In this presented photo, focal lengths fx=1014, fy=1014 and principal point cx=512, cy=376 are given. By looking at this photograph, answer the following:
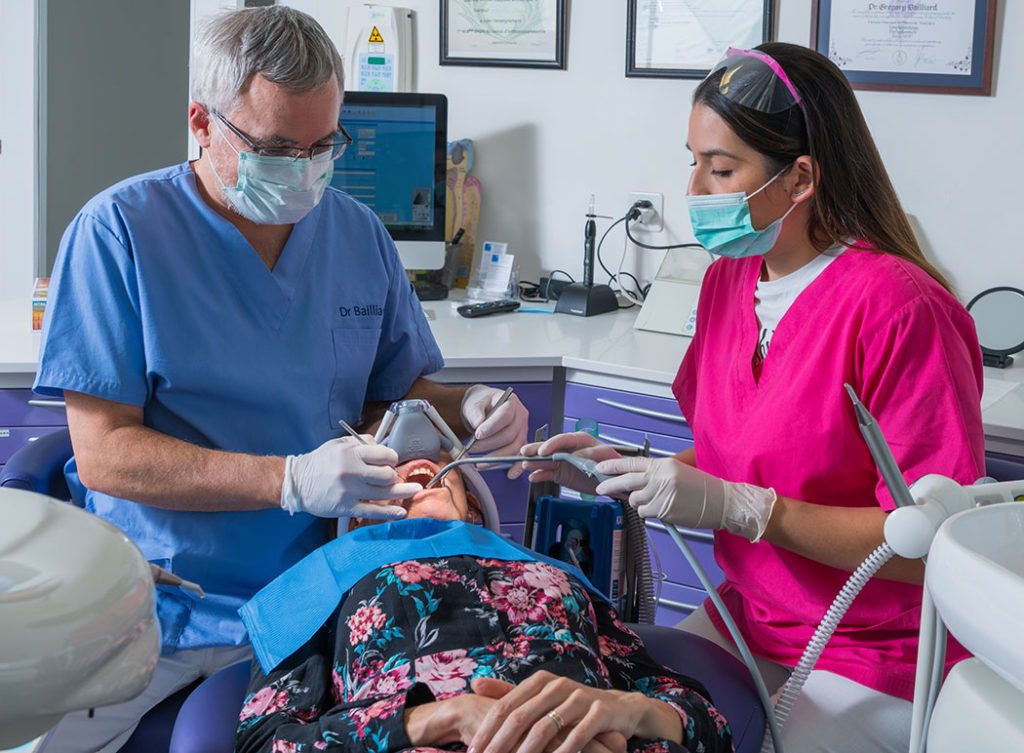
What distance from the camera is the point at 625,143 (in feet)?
10.1

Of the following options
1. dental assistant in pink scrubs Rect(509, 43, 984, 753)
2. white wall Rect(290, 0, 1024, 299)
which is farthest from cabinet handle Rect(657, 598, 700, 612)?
white wall Rect(290, 0, 1024, 299)

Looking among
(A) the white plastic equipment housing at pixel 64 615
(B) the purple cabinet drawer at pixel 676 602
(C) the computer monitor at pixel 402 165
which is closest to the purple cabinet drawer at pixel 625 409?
(B) the purple cabinet drawer at pixel 676 602

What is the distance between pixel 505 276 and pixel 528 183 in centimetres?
35

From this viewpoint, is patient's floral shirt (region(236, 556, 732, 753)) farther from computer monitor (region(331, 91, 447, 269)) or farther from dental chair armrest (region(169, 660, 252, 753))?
computer monitor (region(331, 91, 447, 269))

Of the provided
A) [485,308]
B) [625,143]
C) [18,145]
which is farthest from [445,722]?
[18,145]

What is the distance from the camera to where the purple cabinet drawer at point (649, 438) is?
7.73 ft

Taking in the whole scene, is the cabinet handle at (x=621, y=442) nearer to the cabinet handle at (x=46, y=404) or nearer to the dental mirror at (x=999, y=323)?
the dental mirror at (x=999, y=323)

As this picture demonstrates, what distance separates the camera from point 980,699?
2.56 ft

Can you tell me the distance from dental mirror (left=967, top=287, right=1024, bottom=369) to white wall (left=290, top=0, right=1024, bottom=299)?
0.22ft

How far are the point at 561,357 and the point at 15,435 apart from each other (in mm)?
1214

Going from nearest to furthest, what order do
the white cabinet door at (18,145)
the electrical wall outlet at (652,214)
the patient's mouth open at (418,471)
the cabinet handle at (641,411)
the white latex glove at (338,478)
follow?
the white latex glove at (338,478)
the patient's mouth open at (418,471)
the cabinet handle at (641,411)
the electrical wall outlet at (652,214)
the white cabinet door at (18,145)

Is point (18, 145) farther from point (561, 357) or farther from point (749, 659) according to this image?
point (749, 659)

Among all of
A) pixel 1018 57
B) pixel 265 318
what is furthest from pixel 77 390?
pixel 1018 57

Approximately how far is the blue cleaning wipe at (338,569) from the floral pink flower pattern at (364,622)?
0.19ft
